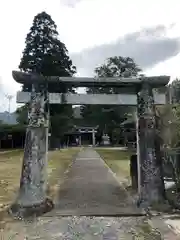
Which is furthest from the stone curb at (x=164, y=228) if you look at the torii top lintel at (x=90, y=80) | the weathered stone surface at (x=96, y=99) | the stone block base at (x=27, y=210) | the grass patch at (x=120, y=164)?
Result: the grass patch at (x=120, y=164)

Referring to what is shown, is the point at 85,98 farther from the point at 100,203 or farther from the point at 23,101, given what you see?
the point at 100,203

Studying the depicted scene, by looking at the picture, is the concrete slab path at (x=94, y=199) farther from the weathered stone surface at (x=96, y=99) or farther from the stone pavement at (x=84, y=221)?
the weathered stone surface at (x=96, y=99)

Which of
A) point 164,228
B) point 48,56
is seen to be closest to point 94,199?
point 164,228

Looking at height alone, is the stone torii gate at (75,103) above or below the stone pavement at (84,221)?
above

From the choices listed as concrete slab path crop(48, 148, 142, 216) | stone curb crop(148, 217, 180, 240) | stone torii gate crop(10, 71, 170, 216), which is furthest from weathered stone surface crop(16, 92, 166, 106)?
stone curb crop(148, 217, 180, 240)

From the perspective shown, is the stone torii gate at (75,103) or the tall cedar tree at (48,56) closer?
the stone torii gate at (75,103)

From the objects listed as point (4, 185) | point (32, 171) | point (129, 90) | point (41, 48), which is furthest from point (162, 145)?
point (41, 48)

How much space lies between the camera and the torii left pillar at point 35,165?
834 centimetres

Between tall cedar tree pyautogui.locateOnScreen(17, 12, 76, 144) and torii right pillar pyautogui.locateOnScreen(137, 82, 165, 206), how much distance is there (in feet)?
91.5

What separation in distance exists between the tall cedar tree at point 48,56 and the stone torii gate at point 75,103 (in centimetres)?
2760

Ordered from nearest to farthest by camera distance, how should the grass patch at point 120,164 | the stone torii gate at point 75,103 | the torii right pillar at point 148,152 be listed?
1. the stone torii gate at point 75,103
2. the torii right pillar at point 148,152
3. the grass patch at point 120,164

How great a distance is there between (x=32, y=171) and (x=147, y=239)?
145 inches

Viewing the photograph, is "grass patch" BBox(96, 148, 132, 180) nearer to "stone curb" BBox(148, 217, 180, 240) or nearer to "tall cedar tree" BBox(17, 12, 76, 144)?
"stone curb" BBox(148, 217, 180, 240)

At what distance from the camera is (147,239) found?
6172 millimetres
